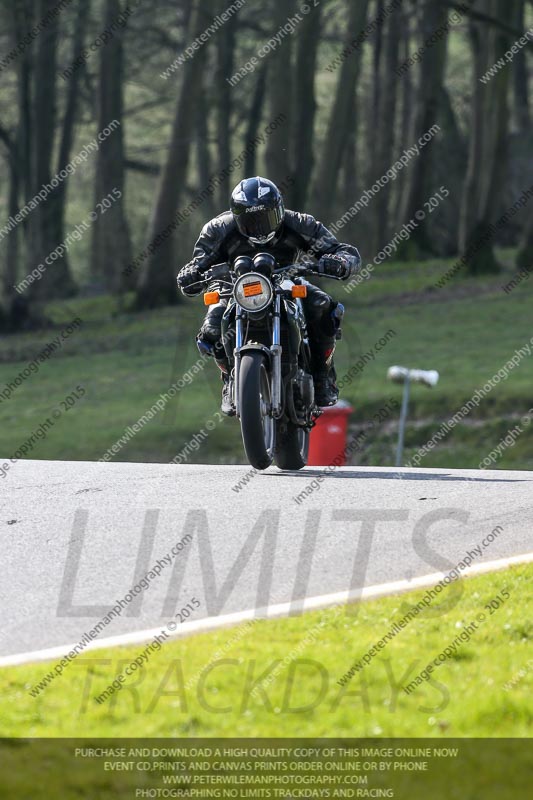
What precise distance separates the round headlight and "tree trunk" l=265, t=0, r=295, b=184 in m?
21.5

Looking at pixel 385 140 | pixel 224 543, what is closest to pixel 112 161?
pixel 385 140

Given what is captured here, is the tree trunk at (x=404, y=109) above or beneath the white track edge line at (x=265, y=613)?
above

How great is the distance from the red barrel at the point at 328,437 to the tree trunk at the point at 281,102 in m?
15.1

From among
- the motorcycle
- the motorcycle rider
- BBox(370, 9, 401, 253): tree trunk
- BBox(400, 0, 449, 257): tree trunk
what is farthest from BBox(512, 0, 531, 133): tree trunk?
the motorcycle

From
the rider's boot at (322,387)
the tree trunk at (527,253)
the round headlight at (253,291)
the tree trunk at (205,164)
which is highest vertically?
the tree trunk at (205,164)

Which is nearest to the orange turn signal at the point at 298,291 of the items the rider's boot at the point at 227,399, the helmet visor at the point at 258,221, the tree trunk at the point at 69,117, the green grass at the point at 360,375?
the helmet visor at the point at 258,221

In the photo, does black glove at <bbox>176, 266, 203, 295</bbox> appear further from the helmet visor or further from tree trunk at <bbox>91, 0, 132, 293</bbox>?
tree trunk at <bbox>91, 0, 132, 293</bbox>

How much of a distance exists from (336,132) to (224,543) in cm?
2739

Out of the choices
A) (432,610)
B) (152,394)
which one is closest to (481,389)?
(152,394)

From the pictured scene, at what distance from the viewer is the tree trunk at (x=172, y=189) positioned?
103 feet

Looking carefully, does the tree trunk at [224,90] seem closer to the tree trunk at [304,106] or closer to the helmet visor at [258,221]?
the tree trunk at [304,106]

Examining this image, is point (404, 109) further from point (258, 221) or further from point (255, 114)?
point (258, 221)

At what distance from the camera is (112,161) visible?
119ft
